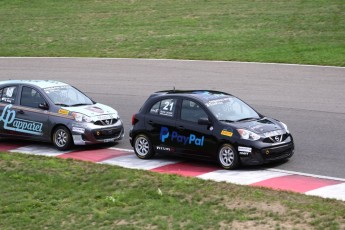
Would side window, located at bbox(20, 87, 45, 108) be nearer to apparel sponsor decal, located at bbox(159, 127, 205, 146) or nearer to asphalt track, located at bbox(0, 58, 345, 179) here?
asphalt track, located at bbox(0, 58, 345, 179)

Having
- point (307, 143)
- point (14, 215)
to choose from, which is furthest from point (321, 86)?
point (14, 215)

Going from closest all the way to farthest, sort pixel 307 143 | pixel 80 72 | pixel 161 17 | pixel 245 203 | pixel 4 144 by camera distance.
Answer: pixel 245 203
pixel 307 143
pixel 4 144
pixel 80 72
pixel 161 17

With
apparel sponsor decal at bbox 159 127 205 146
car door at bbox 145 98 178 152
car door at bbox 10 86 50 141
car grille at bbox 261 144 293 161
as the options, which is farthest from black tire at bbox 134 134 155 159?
car grille at bbox 261 144 293 161

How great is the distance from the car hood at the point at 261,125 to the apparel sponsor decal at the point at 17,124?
542 cm

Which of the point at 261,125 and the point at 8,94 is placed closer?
the point at 261,125

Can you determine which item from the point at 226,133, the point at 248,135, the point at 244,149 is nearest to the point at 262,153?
the point at 244,149

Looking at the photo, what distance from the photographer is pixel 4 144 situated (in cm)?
1945

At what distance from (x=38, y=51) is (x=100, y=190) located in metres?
22.1

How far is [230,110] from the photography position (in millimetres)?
16484

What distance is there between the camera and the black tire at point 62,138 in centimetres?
1820

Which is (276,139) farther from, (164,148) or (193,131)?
(164,148)

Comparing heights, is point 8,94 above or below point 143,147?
above

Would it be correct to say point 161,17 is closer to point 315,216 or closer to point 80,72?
point 80,72

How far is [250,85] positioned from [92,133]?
8685mm
